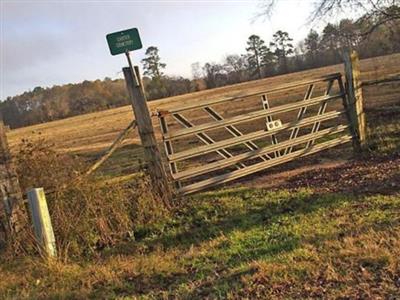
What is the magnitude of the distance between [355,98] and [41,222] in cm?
647

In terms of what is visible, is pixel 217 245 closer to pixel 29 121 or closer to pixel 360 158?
pixel 360 158

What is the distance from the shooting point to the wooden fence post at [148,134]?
6938mm

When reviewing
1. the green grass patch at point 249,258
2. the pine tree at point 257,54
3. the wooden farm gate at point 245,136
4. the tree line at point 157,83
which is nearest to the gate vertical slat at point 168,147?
the wooden farm gate at point 245,136

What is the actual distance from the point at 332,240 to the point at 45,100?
95.3 metres

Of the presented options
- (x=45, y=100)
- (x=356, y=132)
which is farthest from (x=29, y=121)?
(x=356, y=132)

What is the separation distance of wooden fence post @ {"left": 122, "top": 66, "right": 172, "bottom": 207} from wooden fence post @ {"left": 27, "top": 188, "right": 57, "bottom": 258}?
5.60ft

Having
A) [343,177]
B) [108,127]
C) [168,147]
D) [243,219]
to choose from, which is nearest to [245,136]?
[168,147]

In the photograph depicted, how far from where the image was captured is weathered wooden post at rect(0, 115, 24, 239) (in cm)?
612

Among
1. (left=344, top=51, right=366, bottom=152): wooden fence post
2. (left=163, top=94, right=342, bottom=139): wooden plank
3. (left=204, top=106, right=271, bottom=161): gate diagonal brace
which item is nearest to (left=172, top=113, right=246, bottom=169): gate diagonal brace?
(left=163, top=94, right=342, bottom=139): wooden plank

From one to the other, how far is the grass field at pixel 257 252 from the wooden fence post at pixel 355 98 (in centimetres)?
169

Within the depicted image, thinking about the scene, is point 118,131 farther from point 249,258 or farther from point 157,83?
point 157,83

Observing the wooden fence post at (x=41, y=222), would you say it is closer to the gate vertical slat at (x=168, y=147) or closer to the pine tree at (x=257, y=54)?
the gate vertical slat at (x=168, y=147)

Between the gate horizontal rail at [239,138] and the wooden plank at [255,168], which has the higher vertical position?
the gate horizontal rail at [239,138]

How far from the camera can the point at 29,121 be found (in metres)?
82.4
